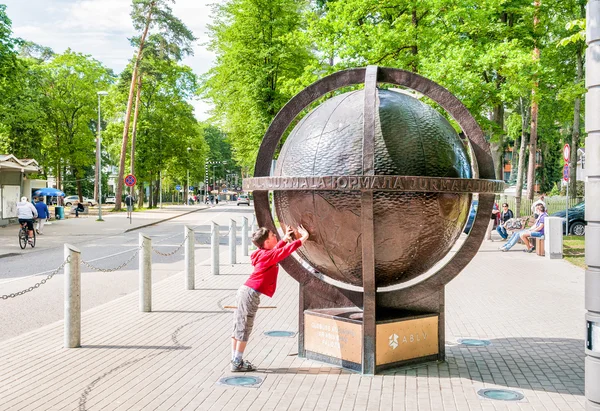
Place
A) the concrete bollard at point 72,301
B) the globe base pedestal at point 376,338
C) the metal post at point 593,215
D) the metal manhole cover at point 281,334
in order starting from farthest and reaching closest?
1. the metal manhole cover at point 281,334
2. the concrete bollard at point 72,301
3. the globe base pedestal at point 376,338
4. the metal post at point 593,215

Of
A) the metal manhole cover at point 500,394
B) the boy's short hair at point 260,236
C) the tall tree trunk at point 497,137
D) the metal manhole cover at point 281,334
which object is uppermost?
the tall tree trunk at point 497,137

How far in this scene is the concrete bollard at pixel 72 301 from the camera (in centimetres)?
733

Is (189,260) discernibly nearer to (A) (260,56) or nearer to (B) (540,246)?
(B) (540,246)

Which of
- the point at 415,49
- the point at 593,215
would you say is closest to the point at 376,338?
the point at 593,215

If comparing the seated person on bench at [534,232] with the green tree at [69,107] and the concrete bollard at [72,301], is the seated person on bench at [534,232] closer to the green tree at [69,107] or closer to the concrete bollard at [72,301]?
the concrete bollard at [72,301]

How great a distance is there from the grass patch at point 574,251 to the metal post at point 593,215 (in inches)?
502

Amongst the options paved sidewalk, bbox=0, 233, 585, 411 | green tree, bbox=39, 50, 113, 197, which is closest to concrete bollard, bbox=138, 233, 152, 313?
paved sidewalk, bbox=0, 233, 585, 411

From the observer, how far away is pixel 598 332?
4.06 m

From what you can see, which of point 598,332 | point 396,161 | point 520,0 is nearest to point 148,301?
point 396,161

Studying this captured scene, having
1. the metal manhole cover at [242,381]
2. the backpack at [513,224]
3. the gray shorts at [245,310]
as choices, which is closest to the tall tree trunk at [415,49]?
the backpack at [513,224]

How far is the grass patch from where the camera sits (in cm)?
1693

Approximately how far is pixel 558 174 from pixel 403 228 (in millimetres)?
63428

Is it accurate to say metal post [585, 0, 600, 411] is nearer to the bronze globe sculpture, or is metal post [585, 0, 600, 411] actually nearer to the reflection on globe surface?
the bronze globe sculpture

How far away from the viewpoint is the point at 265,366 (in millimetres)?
6598
